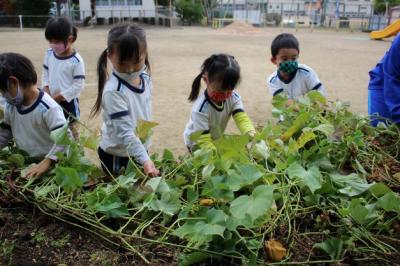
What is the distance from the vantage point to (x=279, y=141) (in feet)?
5.16

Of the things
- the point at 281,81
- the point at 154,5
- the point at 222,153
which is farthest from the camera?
the point at 154,5

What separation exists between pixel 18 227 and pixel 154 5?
117 ft

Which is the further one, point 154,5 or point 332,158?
point 154,5

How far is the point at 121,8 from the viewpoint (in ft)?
110

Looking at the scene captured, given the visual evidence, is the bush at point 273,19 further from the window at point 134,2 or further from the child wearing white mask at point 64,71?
the child wearing white mask at point 64,71

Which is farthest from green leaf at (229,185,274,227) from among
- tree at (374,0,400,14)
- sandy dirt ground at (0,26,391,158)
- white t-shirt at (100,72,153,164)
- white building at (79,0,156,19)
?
tree at (374,0,400,14)

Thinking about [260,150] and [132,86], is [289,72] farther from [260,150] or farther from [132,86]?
[260,150]

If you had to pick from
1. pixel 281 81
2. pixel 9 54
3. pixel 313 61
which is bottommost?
pixel 313 61

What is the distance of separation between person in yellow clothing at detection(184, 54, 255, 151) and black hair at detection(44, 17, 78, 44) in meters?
1.46

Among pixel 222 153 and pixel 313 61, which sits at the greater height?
pixel 222 153

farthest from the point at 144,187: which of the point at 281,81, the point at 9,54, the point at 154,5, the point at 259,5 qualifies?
the point at 259,5

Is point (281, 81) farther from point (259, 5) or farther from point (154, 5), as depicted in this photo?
point (259, 5)

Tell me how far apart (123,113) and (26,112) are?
0.48 m

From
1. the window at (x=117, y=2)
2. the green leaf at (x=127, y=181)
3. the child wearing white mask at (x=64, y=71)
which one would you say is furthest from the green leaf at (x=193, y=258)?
the window at (x=117, y=2)
